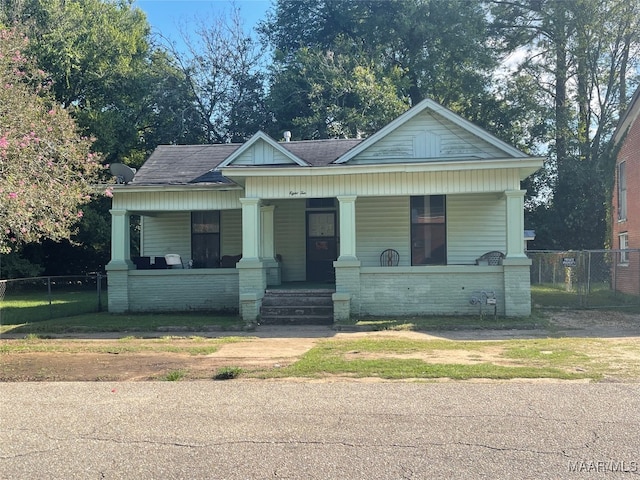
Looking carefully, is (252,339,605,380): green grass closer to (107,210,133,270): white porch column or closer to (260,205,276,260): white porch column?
(260,205,276,260): white porch column

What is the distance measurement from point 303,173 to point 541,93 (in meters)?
24.6

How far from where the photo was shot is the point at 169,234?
A: 17.8 metres

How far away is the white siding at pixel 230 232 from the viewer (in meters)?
17.4

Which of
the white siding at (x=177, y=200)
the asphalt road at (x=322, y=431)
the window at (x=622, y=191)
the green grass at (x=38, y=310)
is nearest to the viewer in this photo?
the asphalt road at (x=322, y=431)

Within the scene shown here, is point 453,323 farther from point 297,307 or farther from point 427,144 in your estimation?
point 427,144

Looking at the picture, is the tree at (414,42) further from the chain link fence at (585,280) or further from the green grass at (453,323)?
the green grass at (453,323)

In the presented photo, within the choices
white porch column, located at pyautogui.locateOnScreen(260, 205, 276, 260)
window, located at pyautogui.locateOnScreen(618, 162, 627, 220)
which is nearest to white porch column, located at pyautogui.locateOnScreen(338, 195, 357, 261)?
white porch column, located at pyautogui.locateOnScreen(260, 205, 276, 260)

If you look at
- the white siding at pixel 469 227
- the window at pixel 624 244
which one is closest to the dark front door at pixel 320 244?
the white siding at pixel 469 227

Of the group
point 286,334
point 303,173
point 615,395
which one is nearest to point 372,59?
point 303,173

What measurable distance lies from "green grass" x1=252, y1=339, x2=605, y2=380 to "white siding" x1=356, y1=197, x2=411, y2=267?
19.6ft

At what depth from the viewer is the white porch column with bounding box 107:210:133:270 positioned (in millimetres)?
15320

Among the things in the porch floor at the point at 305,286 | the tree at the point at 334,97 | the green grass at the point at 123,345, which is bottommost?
the green grass at the point at 123,345

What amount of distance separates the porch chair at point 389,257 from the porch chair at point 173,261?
6021 mm

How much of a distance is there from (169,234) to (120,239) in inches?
98.4
